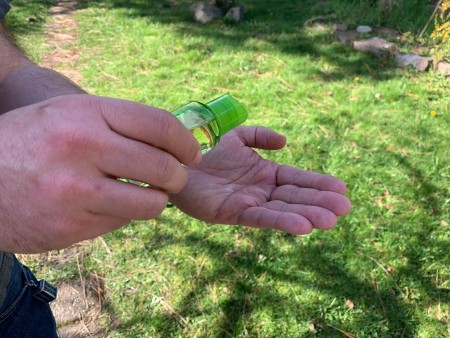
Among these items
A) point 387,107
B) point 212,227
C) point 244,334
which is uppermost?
point 387,107

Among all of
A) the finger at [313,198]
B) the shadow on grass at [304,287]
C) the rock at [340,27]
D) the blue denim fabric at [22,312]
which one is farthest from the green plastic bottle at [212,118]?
the rock at [340,27]

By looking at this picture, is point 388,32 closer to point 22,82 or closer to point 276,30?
point 276,30

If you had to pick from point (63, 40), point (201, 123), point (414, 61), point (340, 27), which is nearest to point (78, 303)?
point (201, 123)

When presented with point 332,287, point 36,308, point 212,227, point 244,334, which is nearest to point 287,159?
point 212,227

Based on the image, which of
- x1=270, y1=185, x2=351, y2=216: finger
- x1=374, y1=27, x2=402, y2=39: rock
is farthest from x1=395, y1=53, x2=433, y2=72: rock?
x1=270, y1=185, x2=351, y2=216: finger

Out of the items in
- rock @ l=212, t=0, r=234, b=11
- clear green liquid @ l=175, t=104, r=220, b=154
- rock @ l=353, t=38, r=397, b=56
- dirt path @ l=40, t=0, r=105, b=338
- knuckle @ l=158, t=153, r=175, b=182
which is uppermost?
knuckle @ l=158, t=153, r=175, b=182

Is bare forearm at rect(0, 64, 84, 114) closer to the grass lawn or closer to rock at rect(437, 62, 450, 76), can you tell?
the grass lawn

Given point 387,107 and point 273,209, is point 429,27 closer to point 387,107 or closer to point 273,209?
point 387,107
